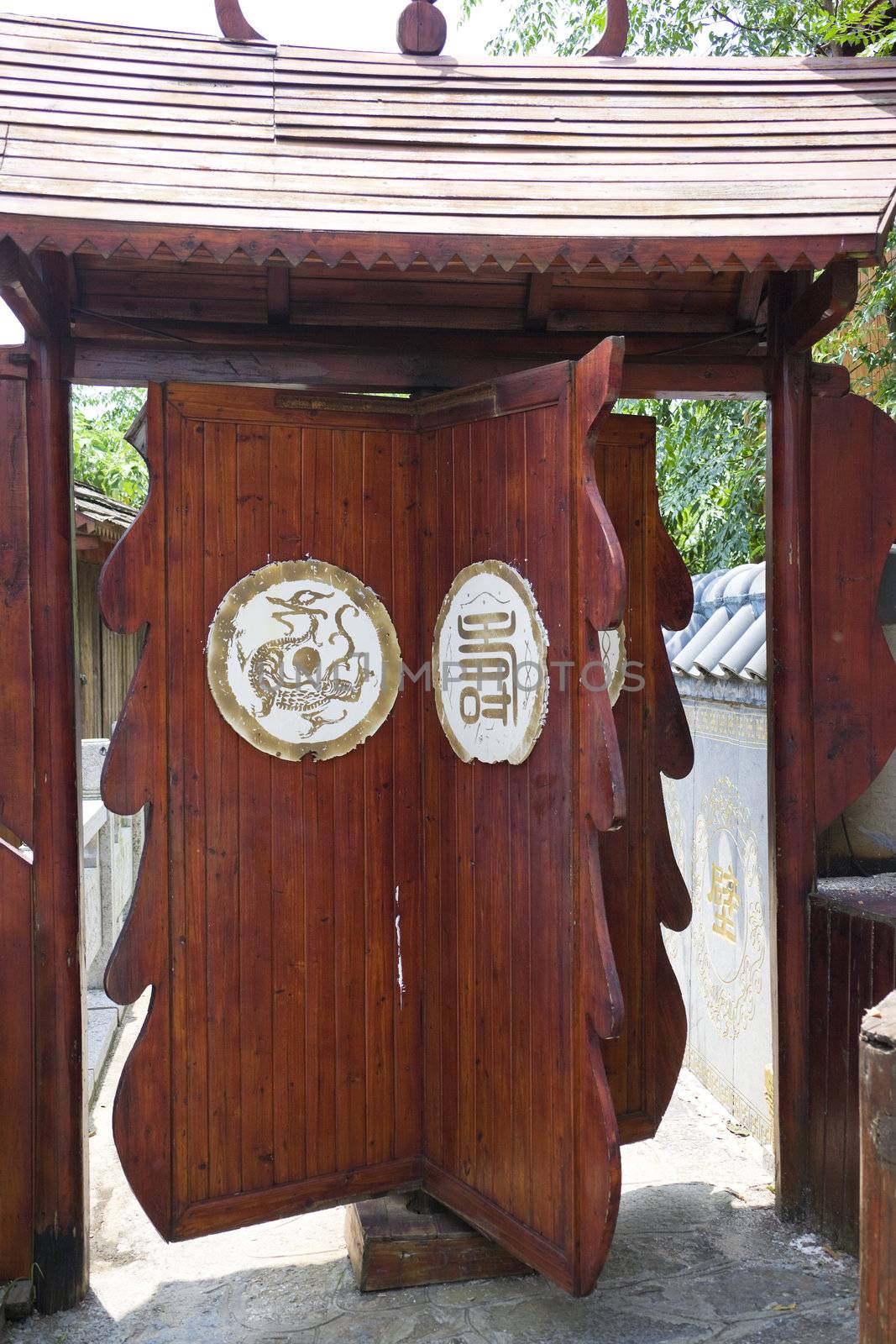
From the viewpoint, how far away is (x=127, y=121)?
3387mm

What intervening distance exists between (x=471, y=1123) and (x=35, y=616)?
2.06 m

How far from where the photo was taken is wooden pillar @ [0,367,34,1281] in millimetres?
3455

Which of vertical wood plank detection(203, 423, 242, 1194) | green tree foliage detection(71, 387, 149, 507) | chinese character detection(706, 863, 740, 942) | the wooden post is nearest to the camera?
the wooden post

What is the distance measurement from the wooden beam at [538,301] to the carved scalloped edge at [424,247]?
0.44 m

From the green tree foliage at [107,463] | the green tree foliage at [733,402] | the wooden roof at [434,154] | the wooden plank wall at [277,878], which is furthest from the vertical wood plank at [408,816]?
the green tree foliage at [107,463]

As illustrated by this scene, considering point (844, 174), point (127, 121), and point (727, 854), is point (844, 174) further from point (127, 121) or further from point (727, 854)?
point (727, 854)

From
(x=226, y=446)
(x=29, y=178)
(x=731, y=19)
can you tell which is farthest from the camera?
(x=731, y=19)

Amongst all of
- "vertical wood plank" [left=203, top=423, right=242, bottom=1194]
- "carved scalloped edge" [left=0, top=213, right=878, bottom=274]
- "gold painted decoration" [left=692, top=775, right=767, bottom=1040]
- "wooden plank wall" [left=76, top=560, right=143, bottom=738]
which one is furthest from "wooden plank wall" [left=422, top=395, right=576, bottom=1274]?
"wooden plank wall" [left=76, top=560, right=143, bottom=738]

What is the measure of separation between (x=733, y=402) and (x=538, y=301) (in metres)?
4.58

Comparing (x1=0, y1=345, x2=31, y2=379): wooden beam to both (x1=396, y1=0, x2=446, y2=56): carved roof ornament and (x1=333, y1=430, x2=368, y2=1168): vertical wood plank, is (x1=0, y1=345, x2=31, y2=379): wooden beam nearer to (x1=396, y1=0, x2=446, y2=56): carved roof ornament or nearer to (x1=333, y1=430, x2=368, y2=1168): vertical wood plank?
(x1=333, y1=430, x2=368, y2=1168): vertical wood plank

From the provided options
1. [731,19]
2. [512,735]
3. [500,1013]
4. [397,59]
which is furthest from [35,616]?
[731,19]

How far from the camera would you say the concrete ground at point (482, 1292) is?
3291mm

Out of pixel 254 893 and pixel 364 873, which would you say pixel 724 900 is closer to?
pixel 364 873

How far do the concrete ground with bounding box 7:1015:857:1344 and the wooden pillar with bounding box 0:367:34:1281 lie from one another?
42 cm
